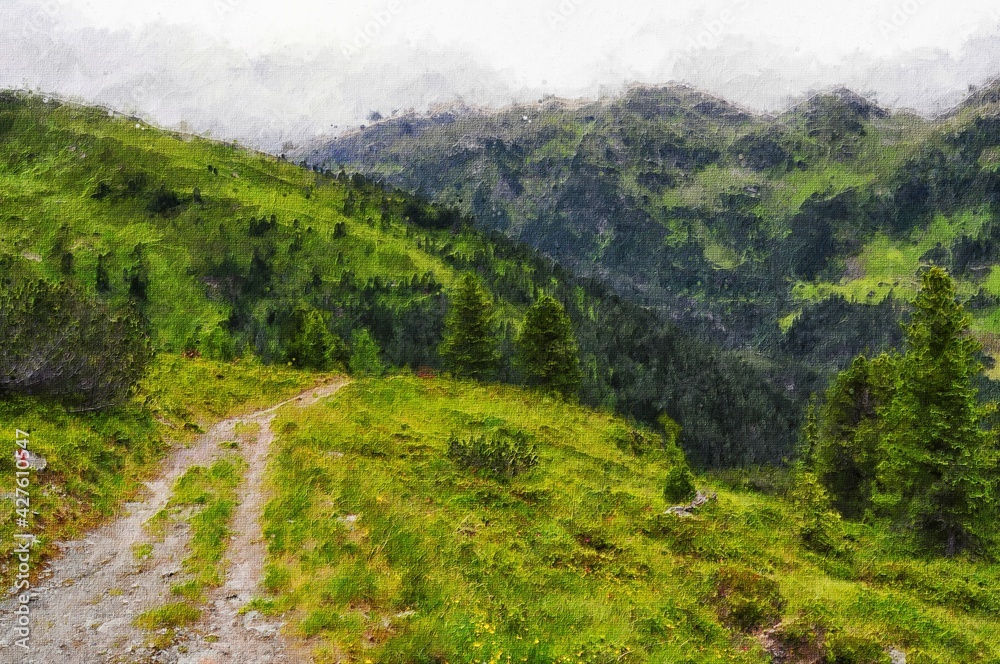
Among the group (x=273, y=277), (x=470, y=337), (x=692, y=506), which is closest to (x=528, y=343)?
(x=470, y=337)

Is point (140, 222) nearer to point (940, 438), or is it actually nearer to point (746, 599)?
point (940, 438)

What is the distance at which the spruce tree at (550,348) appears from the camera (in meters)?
56.2

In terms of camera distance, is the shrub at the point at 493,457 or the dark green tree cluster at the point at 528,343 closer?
the shrub at the point at 493,457

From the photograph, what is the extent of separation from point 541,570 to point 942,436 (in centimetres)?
1962

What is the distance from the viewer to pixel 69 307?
20141 mm

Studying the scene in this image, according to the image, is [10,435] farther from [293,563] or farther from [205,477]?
[293,563]

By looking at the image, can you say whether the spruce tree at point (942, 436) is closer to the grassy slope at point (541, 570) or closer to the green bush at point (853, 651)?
the grassy slope at point (541, 570)

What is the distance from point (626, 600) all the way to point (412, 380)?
31.8 m

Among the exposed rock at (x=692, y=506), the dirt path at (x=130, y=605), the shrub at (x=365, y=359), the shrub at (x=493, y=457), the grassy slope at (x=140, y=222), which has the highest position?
the grassy slope at (x=140, y=222)

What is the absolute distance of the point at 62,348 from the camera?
63.0ft

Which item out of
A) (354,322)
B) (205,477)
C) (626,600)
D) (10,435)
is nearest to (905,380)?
(626,600)

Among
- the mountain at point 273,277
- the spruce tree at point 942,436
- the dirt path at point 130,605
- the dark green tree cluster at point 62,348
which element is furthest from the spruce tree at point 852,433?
the mountain at point 273,277

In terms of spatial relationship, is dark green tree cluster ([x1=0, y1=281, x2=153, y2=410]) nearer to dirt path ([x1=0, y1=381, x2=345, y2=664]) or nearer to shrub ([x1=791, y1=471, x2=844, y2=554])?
dirt path ([x1=0, y1=381, x2=345, y2=664])

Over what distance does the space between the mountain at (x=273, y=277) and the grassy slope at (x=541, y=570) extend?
294 ft
